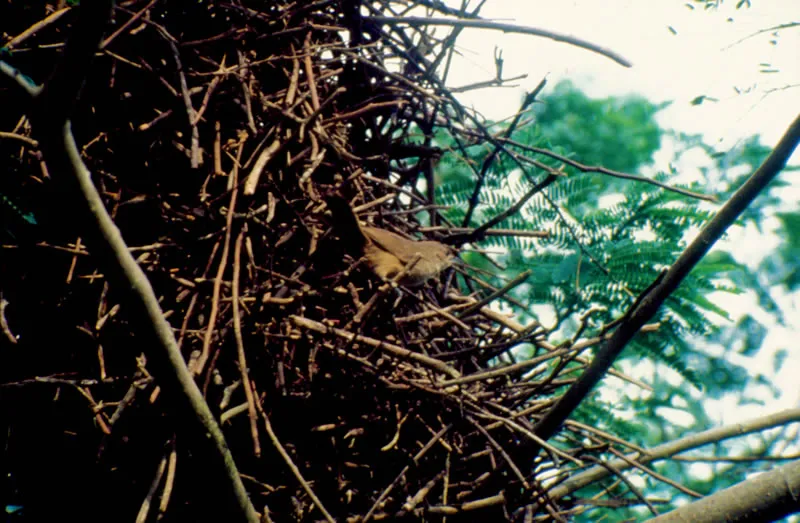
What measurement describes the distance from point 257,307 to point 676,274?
91 centimetres

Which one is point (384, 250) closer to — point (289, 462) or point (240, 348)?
point (240, 348)

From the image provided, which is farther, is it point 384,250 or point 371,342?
point 384,250

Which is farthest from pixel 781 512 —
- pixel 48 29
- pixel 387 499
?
pixel 48 29

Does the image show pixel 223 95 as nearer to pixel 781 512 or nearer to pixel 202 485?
pixel 202 485

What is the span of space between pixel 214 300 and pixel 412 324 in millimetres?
626

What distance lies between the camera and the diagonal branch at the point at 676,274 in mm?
1222

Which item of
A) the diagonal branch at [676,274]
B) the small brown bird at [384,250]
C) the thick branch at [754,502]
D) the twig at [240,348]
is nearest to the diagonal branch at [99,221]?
the twig at [240,348]

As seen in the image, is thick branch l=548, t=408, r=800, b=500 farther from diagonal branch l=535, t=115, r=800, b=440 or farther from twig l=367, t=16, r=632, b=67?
twig l=367, t=16, r=632, b=67

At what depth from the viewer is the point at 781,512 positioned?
1178 millimetres

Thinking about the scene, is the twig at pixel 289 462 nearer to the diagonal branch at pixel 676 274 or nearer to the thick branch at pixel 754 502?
the diagonal branch at pixel 676 274

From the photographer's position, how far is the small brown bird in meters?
1.54

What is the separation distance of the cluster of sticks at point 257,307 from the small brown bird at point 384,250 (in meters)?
0.05

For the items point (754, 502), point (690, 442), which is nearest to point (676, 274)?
point (754, 502)

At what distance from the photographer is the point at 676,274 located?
4.21ft
